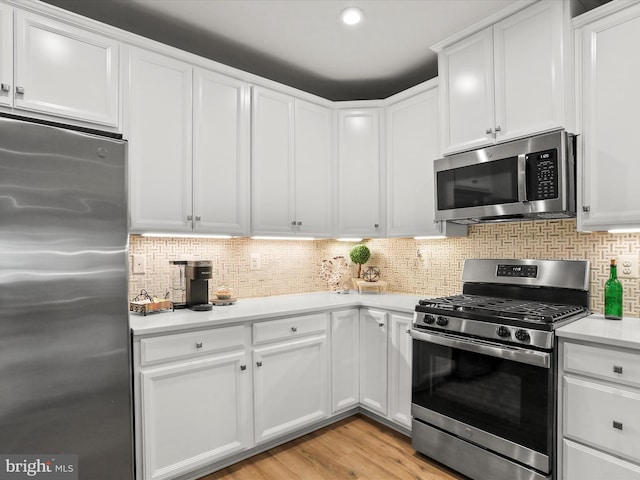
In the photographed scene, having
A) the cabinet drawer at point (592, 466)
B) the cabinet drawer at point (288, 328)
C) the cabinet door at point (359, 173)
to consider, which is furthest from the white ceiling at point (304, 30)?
the cabinet drawer at point (592, 466)

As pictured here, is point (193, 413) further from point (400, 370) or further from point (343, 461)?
point (400, 370)

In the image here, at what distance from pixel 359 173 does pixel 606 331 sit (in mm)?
1951

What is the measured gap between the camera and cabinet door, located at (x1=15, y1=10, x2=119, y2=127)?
6.10 feet

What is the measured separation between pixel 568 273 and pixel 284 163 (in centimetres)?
197

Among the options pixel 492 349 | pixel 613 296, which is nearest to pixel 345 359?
pixel 492 349

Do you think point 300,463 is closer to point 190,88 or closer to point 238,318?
point 238,318

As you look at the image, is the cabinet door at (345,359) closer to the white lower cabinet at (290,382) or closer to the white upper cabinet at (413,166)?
the white lower cabinet at (290,382)

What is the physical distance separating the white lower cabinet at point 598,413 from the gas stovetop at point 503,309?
0.54ft

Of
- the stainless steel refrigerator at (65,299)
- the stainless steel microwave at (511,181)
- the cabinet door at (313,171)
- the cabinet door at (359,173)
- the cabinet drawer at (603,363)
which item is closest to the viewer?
the stainless steel refrigerator at (65,299)

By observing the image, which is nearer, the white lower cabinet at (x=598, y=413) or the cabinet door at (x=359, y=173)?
the white lower cabinet at (x=598, y=413)

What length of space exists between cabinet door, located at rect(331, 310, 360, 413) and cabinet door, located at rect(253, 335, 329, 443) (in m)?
0.08

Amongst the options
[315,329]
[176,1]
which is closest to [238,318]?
[315,329]

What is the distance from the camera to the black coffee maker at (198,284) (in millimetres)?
2434

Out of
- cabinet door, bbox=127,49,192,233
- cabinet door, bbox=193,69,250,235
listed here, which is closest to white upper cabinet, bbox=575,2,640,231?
cabinet door, bbox=193,69,250,235
